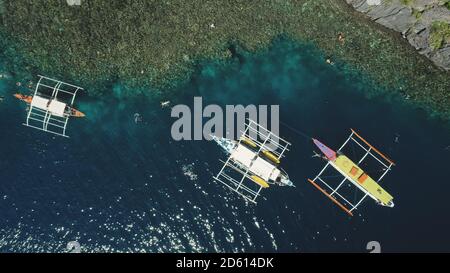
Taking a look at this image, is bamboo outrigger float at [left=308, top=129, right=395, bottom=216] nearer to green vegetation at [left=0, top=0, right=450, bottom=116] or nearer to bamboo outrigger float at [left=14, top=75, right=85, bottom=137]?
green vegetation at [left=0, top=0, right=450, bottom=116]

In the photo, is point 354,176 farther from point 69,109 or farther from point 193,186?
point 69,109

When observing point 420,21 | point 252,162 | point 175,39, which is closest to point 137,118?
point 175,39

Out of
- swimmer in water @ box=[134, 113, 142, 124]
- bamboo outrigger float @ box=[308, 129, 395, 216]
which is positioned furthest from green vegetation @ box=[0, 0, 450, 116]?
bamboo outrigger float @ box=[308, 129, 395, 216]

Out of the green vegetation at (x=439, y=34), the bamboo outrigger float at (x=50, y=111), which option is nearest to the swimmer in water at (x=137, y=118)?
the bamboo outrigger float at (x=50, y=111)
